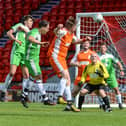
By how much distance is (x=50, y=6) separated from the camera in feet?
67.6

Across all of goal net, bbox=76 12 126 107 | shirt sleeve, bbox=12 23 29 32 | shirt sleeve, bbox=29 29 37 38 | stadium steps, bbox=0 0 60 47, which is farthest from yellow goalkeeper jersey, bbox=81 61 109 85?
stadium steps, bbox=0 0 60 47

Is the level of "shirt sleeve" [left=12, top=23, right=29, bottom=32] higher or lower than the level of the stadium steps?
lower

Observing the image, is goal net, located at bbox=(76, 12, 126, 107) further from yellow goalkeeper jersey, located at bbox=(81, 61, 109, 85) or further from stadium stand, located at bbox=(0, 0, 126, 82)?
stadium stand, located at bbox=(0, 0, 126, 82)

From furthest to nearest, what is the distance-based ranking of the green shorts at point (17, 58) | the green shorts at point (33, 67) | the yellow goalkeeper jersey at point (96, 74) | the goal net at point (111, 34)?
the goal net at point (111, 34)
the green shorts at point (17, 58)
the green shorts at point (33, 67)
the yellow goalkeeper jersey at point (96, 74)

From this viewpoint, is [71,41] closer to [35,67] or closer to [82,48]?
[35,67]

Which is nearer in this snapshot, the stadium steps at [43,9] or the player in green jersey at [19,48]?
the player in green jersey at [19,48]

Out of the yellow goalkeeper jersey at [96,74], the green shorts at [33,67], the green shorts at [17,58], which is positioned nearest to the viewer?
the yellow goalkeeper jersey at [96,74]

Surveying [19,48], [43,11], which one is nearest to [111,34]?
[19,48]

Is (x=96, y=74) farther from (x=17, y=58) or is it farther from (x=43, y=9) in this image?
(x=43, y=9)

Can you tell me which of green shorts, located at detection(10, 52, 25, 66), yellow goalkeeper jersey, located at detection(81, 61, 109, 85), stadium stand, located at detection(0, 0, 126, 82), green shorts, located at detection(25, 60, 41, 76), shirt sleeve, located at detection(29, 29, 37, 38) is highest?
stadium stand, located at detection(0, 0, 126, 82)

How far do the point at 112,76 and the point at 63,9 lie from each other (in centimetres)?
819

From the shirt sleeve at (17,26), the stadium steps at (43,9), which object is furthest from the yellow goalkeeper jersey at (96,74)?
the stadium steps at (43,9)

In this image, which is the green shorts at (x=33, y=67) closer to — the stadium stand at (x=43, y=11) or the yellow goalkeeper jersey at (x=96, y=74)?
the yellow goalkeeper jersey at (x=96, y=74)

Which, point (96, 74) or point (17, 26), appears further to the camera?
point (17, 26)
